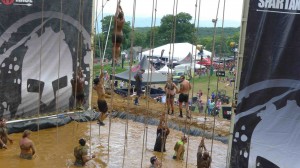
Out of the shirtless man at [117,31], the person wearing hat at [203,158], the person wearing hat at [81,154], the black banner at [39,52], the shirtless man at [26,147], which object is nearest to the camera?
the person wearing hat at [203,158]

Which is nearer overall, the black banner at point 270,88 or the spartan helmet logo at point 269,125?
the black banner at point 270,88

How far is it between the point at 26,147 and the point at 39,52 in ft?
11.7

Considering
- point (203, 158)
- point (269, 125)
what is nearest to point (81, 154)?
point (203, 158)

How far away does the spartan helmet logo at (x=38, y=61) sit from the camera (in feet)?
39.3

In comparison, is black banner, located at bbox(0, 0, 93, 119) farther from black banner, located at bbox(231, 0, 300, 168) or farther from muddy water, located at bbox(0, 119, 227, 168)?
black banner, located at bbox(231, 0, 300, 168)

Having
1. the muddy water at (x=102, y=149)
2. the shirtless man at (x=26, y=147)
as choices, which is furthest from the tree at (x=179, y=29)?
the shirtless man at (x=26, y=147)

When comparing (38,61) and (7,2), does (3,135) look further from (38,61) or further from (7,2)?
(7,2)

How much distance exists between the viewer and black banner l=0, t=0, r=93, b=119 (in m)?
11.9

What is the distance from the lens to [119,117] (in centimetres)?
1436

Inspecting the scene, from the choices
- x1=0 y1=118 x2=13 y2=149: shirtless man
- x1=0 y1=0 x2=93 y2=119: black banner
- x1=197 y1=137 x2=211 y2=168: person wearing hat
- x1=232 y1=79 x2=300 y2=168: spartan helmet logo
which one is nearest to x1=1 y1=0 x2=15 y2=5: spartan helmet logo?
x1=0 y1=0 x2=93 y2=119: black banner

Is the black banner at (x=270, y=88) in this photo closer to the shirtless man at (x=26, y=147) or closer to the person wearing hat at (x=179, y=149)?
the person wearing hat at (x=179, y=149)

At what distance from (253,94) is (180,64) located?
2122 cm

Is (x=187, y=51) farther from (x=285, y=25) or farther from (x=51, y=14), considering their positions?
(x=285, y=25)

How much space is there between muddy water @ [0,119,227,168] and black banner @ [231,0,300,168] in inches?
73.7
